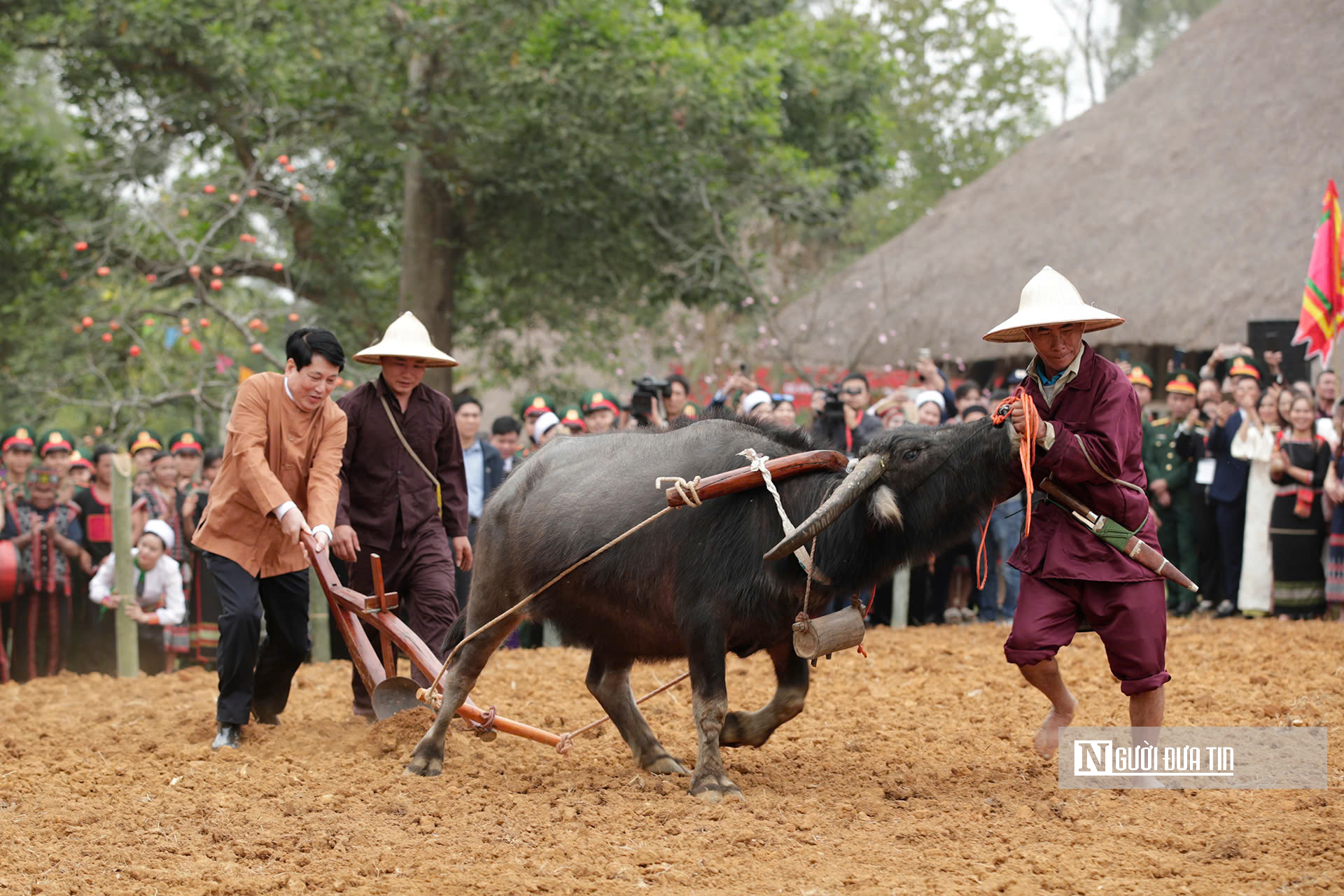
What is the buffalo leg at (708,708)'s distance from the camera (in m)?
4.98

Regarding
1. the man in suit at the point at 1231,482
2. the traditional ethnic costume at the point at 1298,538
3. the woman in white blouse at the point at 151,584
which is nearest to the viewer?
the woman in white blouse at the point at 151,584

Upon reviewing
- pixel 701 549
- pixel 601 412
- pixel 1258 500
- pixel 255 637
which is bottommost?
pixel 255 637

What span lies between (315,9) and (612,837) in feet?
38.1

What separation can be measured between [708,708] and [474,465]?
4867 mm

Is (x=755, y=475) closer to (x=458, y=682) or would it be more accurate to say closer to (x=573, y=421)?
(x=458, y=682)

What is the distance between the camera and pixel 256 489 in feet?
19.8

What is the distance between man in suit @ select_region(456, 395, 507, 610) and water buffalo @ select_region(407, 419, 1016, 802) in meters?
3.30

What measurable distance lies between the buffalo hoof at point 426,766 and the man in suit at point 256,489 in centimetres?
114

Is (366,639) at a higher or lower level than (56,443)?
lower

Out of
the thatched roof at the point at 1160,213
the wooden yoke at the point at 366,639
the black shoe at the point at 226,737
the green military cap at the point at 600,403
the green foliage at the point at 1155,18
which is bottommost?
the black shoe at the point at 226,737

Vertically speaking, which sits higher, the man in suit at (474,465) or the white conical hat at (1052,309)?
the white conical hat at (1052,309)

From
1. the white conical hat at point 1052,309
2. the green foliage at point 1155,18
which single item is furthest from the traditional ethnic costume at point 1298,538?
the green foliage at point 1155,18

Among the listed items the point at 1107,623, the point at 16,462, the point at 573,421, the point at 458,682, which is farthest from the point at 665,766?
the point at 16,462

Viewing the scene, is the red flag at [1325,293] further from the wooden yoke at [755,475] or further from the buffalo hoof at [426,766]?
the buffalo hoof at [426,766]
